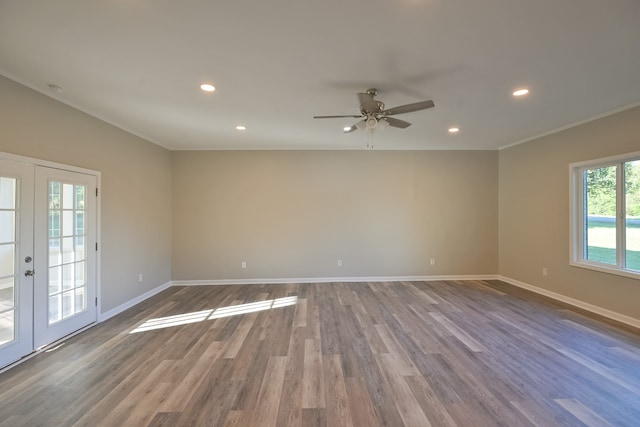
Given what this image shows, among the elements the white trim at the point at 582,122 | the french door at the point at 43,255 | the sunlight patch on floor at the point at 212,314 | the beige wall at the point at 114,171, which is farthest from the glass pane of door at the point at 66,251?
the white trim at the point at 582,122

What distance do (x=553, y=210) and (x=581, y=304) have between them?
1.50 meters

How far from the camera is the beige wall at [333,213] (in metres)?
5.48

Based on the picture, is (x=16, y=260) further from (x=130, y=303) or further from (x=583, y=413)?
(x=583, y=413)

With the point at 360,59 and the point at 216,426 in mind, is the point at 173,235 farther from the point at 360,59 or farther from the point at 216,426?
the point at 360,59

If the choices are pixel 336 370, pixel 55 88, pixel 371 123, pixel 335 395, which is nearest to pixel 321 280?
pixel 336 370

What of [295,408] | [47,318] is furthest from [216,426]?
[47,318]

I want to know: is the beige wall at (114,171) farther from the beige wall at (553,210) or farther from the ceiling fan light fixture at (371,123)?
Result: the beige wall at (553,210)

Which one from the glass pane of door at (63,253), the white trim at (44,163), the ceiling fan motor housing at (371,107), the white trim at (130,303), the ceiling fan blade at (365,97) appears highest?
the ceiling fan blade at (365,97)

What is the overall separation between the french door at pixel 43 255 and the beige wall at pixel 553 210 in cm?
698

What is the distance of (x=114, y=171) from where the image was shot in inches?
154

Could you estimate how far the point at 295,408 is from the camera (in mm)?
1990

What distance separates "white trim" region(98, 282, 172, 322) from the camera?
369 centimetres

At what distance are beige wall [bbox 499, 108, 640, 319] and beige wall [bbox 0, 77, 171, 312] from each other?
6930 millimetres

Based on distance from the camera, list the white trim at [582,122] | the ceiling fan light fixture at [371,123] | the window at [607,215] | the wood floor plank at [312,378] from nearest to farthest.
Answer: the wood floor plank at [312,378], the ceiling fan light fixture at [371,123], the white trim at [582,122], the window at [607,215]
